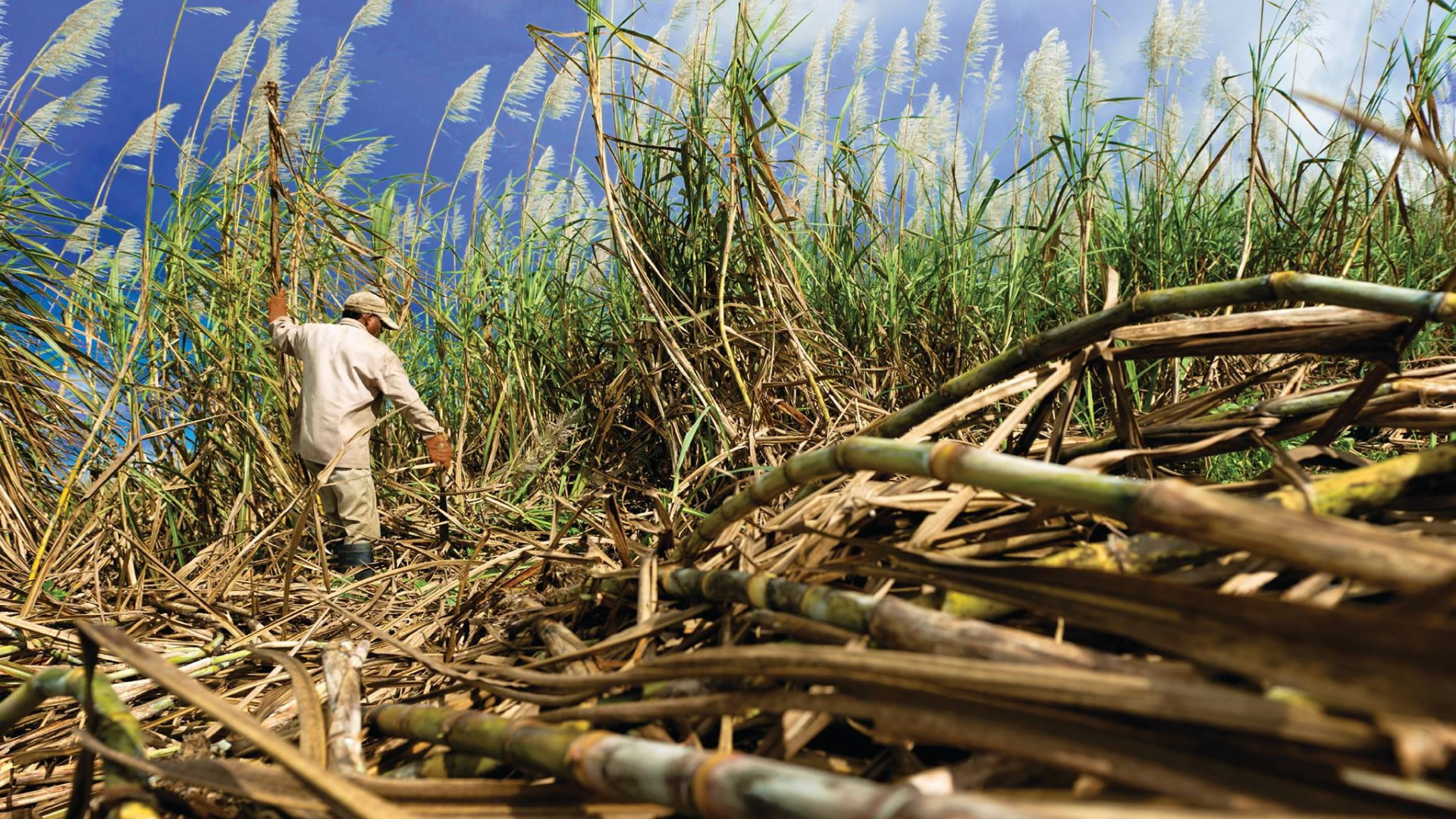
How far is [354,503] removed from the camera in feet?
11.8

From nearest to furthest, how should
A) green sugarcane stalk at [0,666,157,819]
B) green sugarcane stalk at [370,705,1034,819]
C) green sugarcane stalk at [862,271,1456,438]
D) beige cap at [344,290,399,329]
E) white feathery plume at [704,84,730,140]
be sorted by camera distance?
green sugarcane stalk at [370,705,1034,819] → green sugarcane stalk at [0,666,157,819] → green sugarcane stalk at [862,271,1456,438] → white feathery plume at [704,84,730,140] → beige cap at [344,290,399,329]

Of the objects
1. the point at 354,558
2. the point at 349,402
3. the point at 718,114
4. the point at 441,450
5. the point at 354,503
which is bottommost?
the point at 354,558

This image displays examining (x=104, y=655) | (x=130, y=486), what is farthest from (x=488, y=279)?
(x=104, y=655)

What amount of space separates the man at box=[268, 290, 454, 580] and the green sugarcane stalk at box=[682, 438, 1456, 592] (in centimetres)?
314

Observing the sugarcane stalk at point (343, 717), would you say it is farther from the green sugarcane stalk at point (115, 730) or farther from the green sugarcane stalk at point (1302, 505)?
the green sugarcane stalk at point (1302, 505)

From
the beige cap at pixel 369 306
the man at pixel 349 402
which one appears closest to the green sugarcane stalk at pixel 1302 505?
the man at pixel 349 402

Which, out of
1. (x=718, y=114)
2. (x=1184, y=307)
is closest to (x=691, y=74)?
(x=718, y=114)

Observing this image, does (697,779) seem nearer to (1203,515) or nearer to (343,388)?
(1203,515)

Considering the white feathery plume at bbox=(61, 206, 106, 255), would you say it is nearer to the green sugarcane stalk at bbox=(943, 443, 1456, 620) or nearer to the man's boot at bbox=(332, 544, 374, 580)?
the man's boot at bbox=(332, 544, 374, 580)

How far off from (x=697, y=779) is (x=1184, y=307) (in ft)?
2.12

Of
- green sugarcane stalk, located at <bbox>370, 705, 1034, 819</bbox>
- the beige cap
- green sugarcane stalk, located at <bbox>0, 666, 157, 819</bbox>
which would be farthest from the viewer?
the beige cap

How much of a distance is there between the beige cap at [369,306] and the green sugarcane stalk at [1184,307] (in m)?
3.53

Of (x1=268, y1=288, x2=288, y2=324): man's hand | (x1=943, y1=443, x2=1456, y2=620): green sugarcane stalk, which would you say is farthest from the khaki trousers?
(x1=943, y1=443, x2=1456, y2=620): green sugarcane stalk

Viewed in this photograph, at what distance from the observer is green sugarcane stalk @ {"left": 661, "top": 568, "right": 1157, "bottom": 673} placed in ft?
1.34
